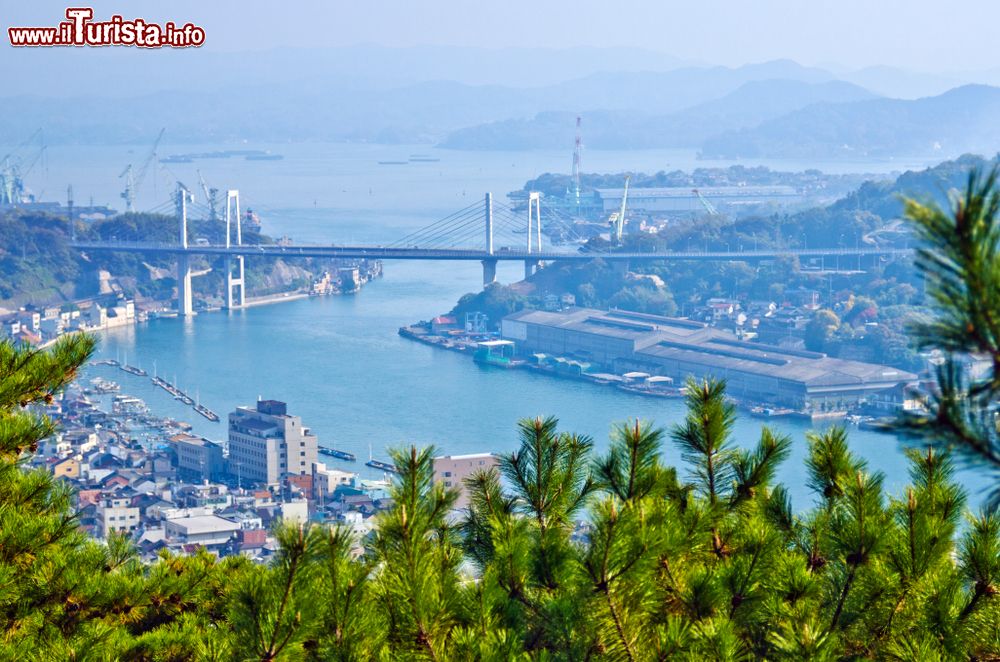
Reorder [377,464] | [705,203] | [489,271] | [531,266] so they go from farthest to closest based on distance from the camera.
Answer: [705,203]
[531,266]
[489,271]
[377,464]

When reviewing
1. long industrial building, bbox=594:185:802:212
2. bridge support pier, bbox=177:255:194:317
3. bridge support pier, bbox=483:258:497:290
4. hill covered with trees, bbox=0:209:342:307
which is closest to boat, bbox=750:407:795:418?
bridge support pier, bbox=483:258:497:290

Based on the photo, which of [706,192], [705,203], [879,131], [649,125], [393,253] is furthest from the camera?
[649,125]

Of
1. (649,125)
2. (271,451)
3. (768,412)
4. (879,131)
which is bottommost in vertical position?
(768,412)

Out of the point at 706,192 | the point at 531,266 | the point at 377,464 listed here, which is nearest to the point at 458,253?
the point at 531,266

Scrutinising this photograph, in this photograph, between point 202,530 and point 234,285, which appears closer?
point 202,530

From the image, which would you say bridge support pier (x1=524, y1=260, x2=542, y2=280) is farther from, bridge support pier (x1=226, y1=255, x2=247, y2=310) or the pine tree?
→ the pine tree

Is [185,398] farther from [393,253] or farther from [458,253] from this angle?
[458,253]
